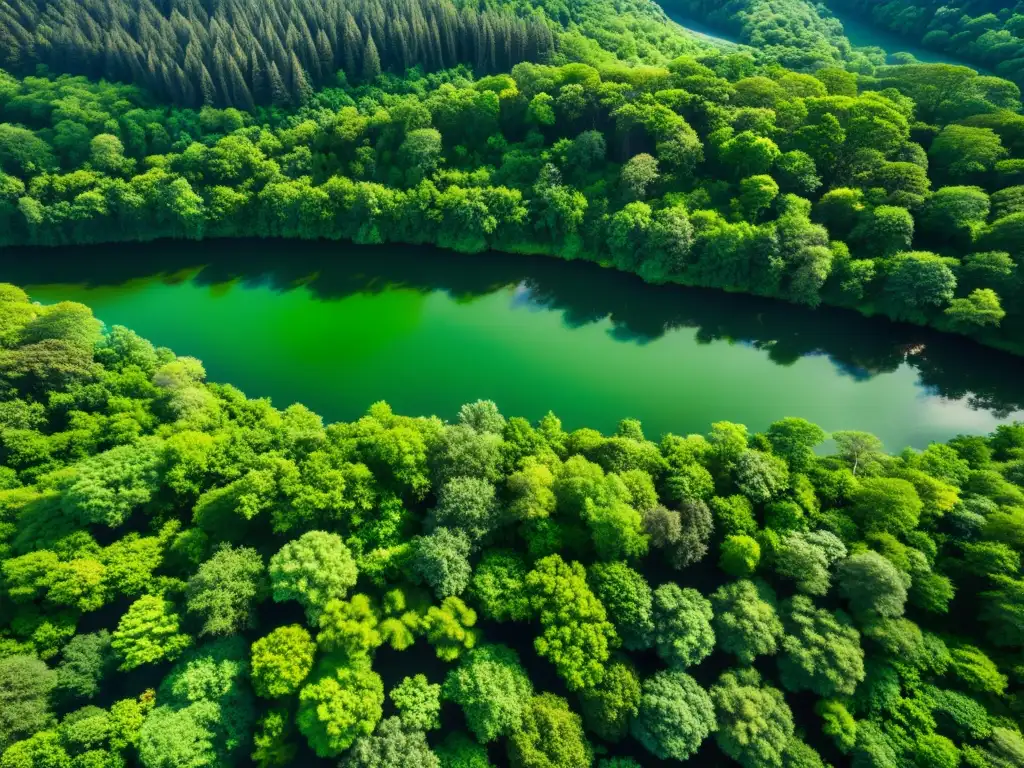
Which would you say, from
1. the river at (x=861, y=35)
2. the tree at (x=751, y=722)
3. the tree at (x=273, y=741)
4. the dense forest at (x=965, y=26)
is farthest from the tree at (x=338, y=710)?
the river at (x=861, y=35)

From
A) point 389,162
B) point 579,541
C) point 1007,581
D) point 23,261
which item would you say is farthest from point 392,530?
point 23,261

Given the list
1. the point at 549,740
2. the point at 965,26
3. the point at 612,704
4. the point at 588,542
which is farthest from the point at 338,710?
the point at 965,26

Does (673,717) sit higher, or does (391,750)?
(673,717)

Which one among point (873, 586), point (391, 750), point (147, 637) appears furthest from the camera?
point (873, 586)

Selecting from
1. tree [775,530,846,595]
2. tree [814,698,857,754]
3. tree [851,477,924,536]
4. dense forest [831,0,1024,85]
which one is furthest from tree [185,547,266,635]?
dense forest [831,0,1024,85]

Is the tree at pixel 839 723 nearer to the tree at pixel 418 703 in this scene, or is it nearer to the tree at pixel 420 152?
the tree at pixel 418 703

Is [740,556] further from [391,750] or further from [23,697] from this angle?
[23,697]
